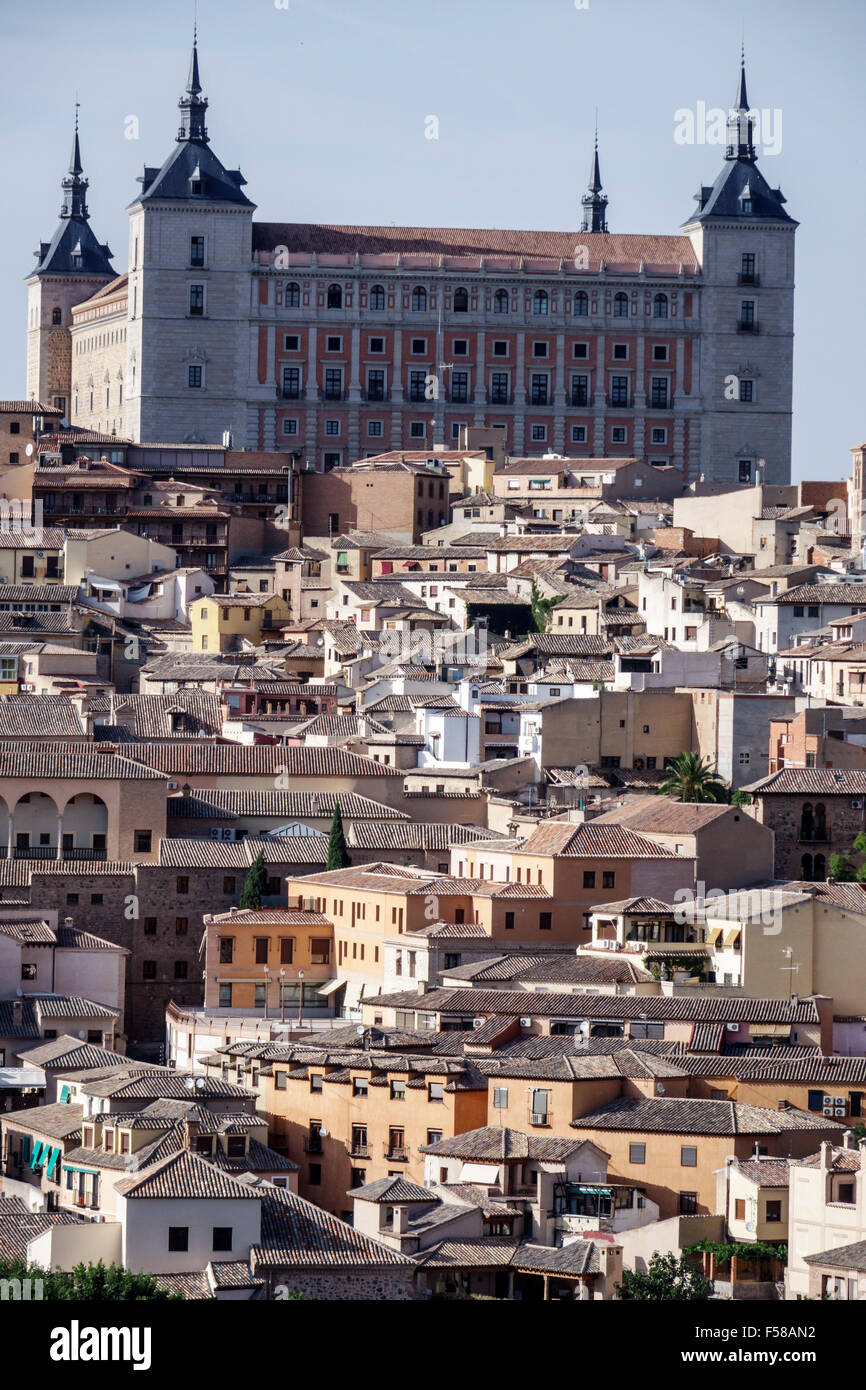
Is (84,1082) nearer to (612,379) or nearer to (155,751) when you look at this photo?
(155,751)

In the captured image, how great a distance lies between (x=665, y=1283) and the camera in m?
25.4

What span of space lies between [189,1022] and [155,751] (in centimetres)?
817

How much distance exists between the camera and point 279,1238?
82.9ft

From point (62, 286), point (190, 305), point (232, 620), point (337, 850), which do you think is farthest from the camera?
point (62, 286)

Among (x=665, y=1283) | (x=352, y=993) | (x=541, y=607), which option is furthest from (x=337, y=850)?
(x=541, y=607)

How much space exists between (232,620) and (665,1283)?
34.3 meters

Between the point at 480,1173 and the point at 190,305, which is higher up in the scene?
the point at 190,305

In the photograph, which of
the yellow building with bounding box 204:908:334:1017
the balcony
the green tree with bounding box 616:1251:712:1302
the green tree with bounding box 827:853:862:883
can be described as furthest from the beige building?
the green tree with bounding box 827:853:862:883

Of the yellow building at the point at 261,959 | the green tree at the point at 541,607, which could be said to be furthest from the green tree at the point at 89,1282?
the green tree at the point at 541,607

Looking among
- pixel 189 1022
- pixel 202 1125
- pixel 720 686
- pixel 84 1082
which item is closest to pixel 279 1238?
pixel 202 1125

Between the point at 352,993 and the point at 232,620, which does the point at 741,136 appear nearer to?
the point at 232,620

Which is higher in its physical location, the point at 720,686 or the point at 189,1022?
the point at 720,686

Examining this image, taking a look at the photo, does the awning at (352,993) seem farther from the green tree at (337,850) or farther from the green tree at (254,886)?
the green tree at (337,850)
